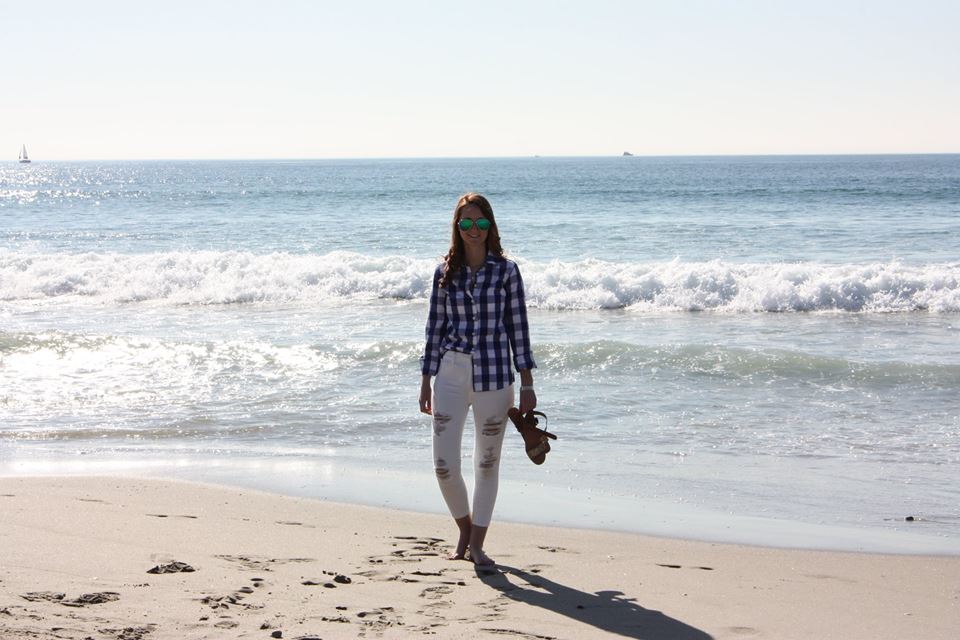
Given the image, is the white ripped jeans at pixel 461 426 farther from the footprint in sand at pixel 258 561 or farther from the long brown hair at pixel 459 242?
the footprint in sand at pixel 258 561

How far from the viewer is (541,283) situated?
58.4 ft

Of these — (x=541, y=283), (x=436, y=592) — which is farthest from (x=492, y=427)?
(x=541, y=283)

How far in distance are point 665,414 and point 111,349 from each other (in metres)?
6.59

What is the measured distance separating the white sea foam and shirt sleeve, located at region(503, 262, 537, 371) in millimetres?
11981

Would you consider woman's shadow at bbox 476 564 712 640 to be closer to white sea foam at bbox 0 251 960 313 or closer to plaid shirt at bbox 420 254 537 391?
plaid shirt at bbox 420 254 537 391

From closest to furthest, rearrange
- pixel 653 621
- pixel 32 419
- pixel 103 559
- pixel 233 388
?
pixel 653 621 < pixel 103 559 < pixel 32 419 < pixel 233 388

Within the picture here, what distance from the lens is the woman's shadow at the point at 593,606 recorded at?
3.99m

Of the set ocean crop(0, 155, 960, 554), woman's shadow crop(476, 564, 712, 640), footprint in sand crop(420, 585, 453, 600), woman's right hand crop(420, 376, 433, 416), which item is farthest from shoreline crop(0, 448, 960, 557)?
footprint in sand crop(420, 585, 453, 600)

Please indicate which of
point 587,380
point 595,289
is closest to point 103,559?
point 587,380

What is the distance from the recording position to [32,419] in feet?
28.4

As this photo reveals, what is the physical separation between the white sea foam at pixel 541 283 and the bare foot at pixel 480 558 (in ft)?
39.3

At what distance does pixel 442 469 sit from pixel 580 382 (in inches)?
212

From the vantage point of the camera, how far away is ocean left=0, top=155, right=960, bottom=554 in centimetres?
648

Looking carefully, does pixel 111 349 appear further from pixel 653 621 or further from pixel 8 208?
pixel 8 208
